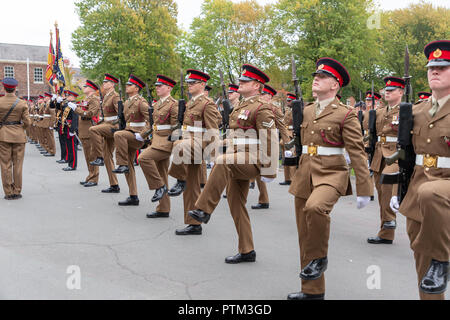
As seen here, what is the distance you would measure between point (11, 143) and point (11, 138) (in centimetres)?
17

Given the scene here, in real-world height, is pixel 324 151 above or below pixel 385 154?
above

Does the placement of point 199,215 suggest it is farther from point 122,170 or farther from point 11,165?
point 11,165

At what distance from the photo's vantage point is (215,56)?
41.8 m

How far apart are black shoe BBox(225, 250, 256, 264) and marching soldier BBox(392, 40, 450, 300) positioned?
2.12 meters

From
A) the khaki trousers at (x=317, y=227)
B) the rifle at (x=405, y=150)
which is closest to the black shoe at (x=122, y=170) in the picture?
the khaki trousers at (x=317, y=227)

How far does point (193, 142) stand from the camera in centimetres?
625

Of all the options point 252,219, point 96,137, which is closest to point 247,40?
point 96,137

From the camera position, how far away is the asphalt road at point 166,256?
4.23 m

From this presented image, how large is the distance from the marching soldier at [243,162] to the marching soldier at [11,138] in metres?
5.40

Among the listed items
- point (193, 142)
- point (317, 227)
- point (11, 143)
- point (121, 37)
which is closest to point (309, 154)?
point (317, 227)

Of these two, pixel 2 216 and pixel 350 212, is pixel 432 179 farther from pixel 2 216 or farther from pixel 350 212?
pixel 2 216

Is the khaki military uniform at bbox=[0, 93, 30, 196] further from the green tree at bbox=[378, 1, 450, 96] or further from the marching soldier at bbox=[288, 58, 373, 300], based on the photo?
the green tree at bbox=[378, 1, 450, 96]

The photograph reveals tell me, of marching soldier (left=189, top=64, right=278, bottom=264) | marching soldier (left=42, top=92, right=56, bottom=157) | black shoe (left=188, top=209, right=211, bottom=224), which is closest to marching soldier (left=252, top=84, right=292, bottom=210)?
marching soldier (left=189, top=64, right=278, bottom=264)

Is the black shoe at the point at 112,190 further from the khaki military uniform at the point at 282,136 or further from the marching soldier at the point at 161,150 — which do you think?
the khaki military uniform at the point at 282,136
